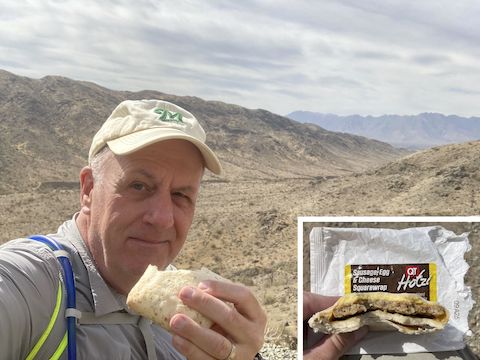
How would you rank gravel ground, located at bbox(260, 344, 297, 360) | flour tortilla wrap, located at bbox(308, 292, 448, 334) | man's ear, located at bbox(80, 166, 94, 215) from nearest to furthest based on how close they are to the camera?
man's ear, located at bbox(80, 166, 94, 215) < flour tortilla wrap, located at bbox(308, 292, 448, 334) < gravel ground, located at bbox(260, 344, 297, 360)

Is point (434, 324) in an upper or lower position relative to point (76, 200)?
upper

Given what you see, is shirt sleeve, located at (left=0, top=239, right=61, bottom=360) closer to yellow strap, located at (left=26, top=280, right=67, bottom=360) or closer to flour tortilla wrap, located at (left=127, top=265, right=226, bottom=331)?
yellow strap, located at (left=26, top=280, right=67, bottom=360)

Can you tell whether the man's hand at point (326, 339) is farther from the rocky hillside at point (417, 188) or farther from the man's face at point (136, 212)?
the rocky hillside at point (417, 188)

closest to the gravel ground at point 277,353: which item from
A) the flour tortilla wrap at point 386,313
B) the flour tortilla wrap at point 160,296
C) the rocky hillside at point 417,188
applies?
the flour tortilla wrap at point 386,313

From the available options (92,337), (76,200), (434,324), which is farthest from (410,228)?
(76,200)

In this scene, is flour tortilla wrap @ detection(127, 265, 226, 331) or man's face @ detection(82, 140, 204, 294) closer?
flour tortilla wrap @ detection(127, 265, 226, 331)

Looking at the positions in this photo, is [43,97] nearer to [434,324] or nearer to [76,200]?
[76,200]

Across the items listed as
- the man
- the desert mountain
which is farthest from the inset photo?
the desert mountain
